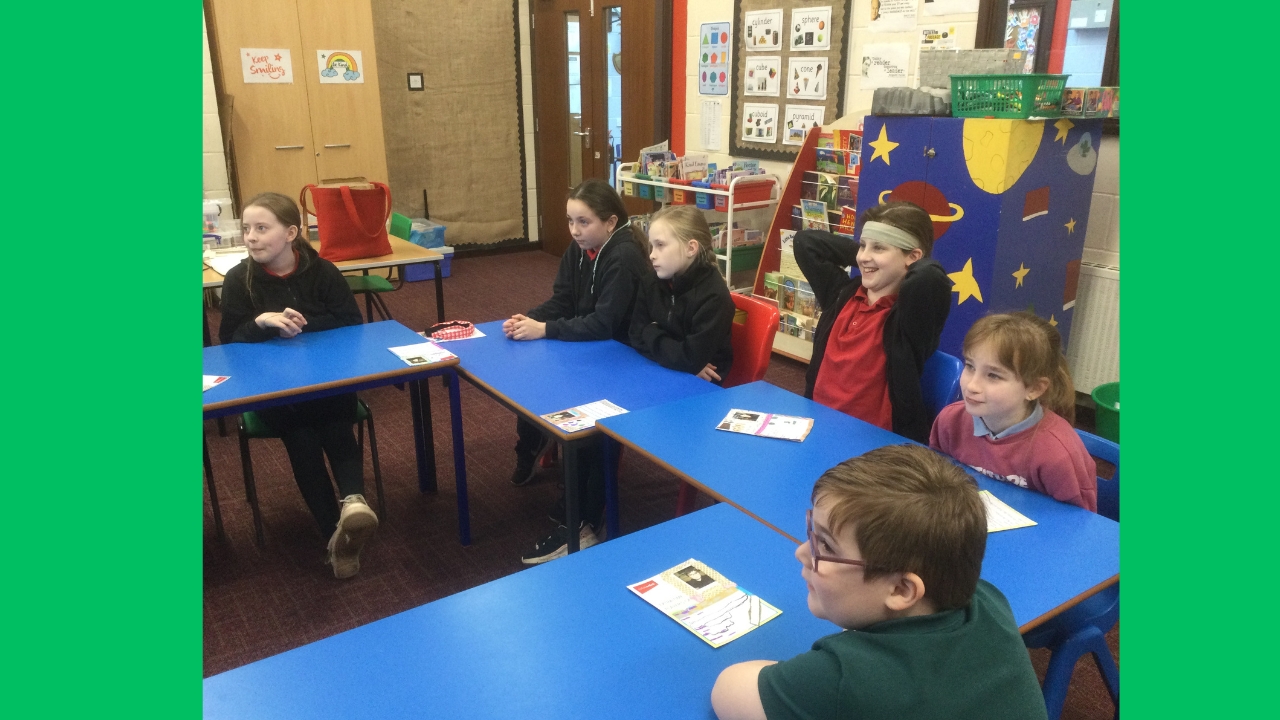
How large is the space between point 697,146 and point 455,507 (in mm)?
3227

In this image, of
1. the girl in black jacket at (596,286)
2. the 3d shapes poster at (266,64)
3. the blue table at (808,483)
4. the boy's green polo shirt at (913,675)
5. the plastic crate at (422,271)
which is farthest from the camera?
the plastic crate at (422,271)

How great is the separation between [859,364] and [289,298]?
186 centimetres

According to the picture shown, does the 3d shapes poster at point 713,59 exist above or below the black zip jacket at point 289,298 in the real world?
above

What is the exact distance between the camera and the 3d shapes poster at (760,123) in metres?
4.92

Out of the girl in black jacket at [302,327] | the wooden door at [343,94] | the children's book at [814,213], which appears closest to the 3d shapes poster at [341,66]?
the wooden door at [343,94]

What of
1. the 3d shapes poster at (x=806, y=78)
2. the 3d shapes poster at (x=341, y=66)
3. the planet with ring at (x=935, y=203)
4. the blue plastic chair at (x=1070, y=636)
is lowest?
the blue plastic chair at (x=1070, y=636)

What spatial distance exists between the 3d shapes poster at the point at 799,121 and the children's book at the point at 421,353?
2708 millimetres

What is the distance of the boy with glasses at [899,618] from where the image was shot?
102 cm

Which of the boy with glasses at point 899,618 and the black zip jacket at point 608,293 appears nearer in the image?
the boy with glasses at point 899,618

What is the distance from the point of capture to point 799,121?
475cm

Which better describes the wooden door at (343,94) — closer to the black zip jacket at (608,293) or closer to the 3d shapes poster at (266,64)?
the 3d shapes poster at (266,64)

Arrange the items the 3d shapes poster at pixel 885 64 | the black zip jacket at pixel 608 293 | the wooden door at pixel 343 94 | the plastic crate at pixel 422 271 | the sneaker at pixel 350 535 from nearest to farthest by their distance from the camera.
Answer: the sneaker at pixel 350 535 → the black zip jacket at pixel 608 293 → the 3d shapes poster at pixel 885 64 → the wooden door at pixel 343 94 → the plastic crate at pixel 422 271

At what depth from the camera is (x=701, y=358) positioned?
2650 mm

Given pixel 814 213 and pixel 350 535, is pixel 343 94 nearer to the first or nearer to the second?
pixel 814 213
